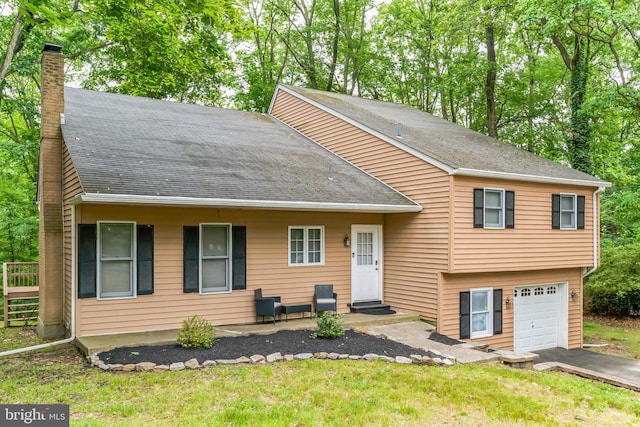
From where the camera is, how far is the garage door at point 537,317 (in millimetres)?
12305

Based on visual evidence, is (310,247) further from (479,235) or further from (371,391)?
(371,391)

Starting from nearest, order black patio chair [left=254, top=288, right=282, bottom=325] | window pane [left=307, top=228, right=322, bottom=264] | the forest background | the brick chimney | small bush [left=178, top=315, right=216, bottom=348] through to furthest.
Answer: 1. small bush [left=178, top=315, right=216, bottom=348]
2. the brick chimney
3. black patio chair [left=254, top=288, right=282, bottom=325]
4. window pane [left=307, top=228, right=322, bottom=264]
5. the forest background

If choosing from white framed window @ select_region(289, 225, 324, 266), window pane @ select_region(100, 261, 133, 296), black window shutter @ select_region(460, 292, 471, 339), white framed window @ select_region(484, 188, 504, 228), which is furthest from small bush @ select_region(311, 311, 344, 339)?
white framed window @ select_region(484, 188, 504, 228)

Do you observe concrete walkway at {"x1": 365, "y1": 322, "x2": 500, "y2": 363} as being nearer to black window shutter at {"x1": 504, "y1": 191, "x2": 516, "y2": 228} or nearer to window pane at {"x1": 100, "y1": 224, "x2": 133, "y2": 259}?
black window shutter at {"x1": 504, "y1": 191, "x2": 516, "y2": 228}

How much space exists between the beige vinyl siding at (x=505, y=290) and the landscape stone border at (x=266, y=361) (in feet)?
8.12

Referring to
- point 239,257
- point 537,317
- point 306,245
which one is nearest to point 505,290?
point 537,317

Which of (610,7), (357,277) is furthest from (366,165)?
(610,7)

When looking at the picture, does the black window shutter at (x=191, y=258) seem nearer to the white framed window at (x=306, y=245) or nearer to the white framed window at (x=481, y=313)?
the white framed window at (x=306, y=245)

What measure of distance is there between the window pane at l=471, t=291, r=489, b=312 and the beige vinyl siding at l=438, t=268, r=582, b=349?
201 millimetres

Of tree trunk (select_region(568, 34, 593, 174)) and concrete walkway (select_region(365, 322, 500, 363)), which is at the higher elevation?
tree trunk (select_region(568, 34, 593, 174))

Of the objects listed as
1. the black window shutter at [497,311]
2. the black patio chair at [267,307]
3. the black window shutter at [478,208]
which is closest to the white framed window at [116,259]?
the black patio chair at [267,307]

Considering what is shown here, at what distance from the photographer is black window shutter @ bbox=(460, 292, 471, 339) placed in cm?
1091

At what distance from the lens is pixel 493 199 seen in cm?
1109

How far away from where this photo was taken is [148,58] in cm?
1194
